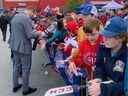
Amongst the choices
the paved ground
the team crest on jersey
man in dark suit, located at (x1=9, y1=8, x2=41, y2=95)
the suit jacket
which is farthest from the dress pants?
the team crest on jersey

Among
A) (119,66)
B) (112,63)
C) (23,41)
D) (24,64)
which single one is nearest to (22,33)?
(23,41)

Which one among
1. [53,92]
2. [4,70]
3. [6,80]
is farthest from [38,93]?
[53,92]

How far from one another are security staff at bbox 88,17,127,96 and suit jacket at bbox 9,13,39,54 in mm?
4429

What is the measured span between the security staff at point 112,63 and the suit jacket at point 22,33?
4.43 m

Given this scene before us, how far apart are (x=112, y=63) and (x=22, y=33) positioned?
479cm

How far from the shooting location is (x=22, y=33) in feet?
28.5

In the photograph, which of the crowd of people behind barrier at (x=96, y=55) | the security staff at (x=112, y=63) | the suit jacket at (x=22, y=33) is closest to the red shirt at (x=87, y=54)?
the crowd of people behind barrier at (x=96, y=55)

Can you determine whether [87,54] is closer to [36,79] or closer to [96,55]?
[96,55]

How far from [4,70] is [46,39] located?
6.48 ft

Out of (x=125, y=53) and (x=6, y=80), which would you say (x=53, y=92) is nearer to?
(x=125, y=53)

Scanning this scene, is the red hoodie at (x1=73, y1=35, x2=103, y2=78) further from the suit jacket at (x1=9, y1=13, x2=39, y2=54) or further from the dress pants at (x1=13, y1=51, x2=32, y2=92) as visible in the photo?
the dress pants at (x1=13, y1=51, x2=32, y2=92)

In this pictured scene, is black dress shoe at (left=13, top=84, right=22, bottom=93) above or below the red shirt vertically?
below

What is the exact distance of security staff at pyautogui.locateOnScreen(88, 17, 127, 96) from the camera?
3.96 meters

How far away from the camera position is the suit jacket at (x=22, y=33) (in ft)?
28.2
